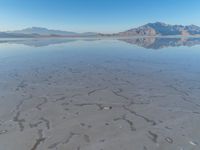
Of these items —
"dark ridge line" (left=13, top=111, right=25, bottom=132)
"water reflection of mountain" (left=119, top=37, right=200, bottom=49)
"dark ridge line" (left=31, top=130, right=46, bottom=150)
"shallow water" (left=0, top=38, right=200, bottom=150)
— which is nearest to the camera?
"dark ridge line" (left=31, top=130, right=46, bottom=150)

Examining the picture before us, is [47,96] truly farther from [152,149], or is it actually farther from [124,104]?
[152,149]

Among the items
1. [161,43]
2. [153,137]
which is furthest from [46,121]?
[161,43]

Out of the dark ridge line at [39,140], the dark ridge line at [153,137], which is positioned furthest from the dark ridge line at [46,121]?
the dark ridge line at [153,137]

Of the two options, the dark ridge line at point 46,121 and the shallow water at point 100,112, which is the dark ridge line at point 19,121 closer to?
the shallow water at point 100,112

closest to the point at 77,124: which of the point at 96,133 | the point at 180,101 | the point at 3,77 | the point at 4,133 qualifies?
the point at 96,133

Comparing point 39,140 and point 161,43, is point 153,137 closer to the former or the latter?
point 39,140

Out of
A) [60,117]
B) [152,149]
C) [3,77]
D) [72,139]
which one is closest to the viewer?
[152,149]

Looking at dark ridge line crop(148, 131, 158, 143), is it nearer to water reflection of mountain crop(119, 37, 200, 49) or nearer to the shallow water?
the shallow water

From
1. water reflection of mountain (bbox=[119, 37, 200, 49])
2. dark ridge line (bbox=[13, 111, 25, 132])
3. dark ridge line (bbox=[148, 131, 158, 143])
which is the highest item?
dark ridge line (bbox=[148, 131, 158, 143])

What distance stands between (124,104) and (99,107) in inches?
28.5

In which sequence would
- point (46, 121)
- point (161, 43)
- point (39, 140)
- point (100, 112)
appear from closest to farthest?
point (39, 140), point (46, 121), point (100, 112), point (161, 43)

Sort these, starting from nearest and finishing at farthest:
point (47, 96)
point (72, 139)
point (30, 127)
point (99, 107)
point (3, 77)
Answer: point (72, 139) → point (30, 127) → point (99, 107) → point (47, 96) → point (3, 77)

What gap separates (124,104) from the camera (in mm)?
5137

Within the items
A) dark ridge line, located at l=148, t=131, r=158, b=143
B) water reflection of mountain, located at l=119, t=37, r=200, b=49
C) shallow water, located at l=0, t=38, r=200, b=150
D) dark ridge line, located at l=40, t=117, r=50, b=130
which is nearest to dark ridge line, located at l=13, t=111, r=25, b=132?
shallow water, located at l=0, t=38, r=200, b=150
